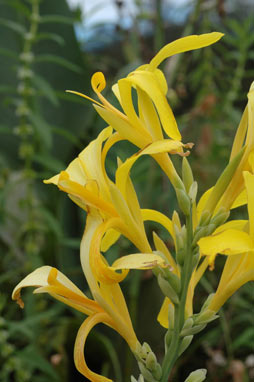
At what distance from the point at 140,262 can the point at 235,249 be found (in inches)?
2.7

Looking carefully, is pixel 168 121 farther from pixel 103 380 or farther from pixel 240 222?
pixel 103 380

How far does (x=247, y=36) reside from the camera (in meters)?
1.51

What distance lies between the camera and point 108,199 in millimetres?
474

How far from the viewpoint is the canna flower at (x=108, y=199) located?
0.42m

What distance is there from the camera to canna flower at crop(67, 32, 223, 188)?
0.43 m

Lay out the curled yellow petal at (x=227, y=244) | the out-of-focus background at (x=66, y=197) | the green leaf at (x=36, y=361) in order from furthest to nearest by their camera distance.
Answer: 1. the out-of-focus background at (x=66, y=197)
2. the green leaf at (x=36, y=361)
3. the curled yellow petal at (x=227, y=244)

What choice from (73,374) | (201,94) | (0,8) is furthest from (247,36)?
(73,374)

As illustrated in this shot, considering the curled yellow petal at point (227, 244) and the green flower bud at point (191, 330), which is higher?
the curled yellow petal at point (227, 244)

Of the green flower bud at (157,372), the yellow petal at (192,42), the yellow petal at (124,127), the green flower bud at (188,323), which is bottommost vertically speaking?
the green flower bud at (157,372)

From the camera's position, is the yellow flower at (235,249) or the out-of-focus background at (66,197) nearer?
the yellow flower at (235,249)

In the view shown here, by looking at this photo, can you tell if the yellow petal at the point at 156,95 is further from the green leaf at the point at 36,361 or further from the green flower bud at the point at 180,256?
the green leaf at the point at 36,361

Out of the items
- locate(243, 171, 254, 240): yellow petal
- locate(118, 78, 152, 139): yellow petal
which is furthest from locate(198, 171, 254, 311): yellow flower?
locate(118, 78, 152, 139): yellow petal

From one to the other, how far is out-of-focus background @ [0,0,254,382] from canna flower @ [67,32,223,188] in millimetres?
667

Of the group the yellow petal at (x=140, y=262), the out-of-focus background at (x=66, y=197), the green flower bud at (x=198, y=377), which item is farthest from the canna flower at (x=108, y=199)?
the out-of-focus background at (x=66, y=197)
